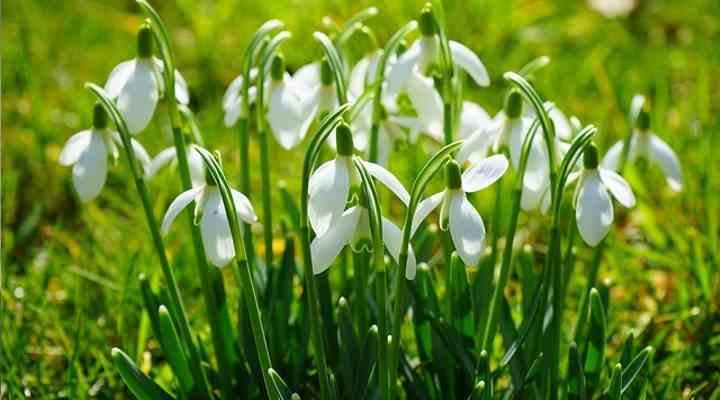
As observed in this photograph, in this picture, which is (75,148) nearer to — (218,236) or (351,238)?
(218,236)

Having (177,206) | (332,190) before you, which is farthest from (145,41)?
(332,190)

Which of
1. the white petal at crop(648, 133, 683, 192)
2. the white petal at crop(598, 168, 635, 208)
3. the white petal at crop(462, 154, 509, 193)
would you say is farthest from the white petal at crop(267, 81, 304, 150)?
the white petal at crop(648, 133, 683, 192)

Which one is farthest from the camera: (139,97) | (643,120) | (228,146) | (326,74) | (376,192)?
(228,146)

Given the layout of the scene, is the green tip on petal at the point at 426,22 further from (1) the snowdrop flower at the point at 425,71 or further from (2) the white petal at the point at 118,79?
(2) the white petal at the point at 118,79

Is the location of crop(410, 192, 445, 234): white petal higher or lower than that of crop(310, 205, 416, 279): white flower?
higher

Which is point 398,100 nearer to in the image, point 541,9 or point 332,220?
point 332,220

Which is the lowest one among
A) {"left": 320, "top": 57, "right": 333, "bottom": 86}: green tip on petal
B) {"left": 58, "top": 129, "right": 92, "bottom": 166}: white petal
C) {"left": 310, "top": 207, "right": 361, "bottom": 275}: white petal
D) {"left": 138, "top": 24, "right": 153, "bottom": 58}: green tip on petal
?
{"left": 58, "top": 129, "right": 92, "bottom": 166}: white petal

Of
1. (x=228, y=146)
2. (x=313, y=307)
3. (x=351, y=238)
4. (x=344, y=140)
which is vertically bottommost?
(x=228, y=146)

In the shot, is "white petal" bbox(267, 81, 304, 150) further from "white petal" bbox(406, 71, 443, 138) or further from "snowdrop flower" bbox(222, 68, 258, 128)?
"white petal" bbox(406, 71, 443, 138)
